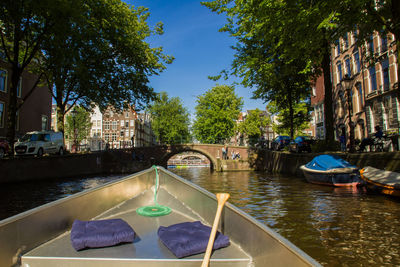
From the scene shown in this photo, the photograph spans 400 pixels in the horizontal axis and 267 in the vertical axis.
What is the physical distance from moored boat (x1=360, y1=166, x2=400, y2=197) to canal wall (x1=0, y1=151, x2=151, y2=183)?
15118 millimetres

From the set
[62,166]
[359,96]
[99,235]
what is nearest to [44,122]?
[62,166]

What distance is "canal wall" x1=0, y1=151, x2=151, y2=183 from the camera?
13.4 meters

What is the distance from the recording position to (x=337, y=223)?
17.6 ft

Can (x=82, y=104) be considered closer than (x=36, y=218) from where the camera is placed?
No

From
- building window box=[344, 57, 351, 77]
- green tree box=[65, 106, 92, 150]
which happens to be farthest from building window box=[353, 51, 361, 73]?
green tree box=[65, 106, 92, 150]

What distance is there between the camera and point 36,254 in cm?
203

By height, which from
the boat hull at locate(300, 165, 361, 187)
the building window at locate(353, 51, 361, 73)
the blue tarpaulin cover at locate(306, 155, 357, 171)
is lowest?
the boat hull at locate(300, 165, 361, 187)

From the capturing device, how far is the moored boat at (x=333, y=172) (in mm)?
9984

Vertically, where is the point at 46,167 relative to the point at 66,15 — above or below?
below

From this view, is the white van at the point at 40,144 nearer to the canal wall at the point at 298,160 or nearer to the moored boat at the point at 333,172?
the moored boat at the point at 333,172

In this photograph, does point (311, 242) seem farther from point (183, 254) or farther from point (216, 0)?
point (216, 0)

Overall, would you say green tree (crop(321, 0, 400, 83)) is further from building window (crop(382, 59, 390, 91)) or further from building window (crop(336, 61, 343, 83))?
building window (crop(336, 61, 343, 83))

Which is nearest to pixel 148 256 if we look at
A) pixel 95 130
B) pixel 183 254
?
pixel 183 254

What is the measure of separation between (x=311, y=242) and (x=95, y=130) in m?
52.6
